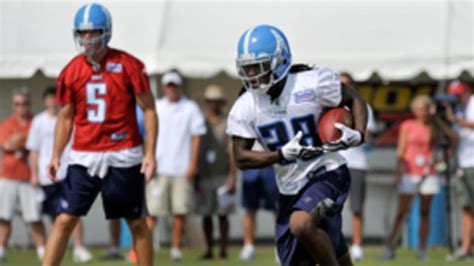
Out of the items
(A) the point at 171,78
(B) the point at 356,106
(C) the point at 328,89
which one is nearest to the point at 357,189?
(A) the point at 171,78

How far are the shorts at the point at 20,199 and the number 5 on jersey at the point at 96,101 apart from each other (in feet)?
15.4

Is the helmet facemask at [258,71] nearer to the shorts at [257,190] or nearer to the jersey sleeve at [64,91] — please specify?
the jersey sleeve at [64,91]

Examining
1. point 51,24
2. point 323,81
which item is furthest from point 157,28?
point 323,81

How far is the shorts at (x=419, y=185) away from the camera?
487 inches

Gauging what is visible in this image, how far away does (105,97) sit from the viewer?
7871 mm

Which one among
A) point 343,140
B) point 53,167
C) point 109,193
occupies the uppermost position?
point 343,140

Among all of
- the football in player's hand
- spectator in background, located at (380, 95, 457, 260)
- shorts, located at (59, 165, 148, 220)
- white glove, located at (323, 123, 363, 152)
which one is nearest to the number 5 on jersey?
shorts, located at (59, 165, 148, 220)

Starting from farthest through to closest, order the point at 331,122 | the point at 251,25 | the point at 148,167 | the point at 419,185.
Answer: the point at 251,25, the point at 419,185, the point at 148,167, the point at 331,122

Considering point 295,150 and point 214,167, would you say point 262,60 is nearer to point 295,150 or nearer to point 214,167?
point 295,150

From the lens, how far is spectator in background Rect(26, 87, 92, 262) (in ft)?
40.0

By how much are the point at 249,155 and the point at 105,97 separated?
1.51 meters

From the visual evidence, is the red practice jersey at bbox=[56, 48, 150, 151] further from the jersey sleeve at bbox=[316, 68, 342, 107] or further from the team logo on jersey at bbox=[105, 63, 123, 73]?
the jersey sleeve at bbox=[316, 68, 342, 107]

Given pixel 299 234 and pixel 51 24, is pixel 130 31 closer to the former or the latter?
pixel 51 24

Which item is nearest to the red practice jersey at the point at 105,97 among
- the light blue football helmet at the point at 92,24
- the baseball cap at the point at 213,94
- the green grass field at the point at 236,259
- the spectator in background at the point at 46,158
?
the light blue football helmet at the point at 92,24
